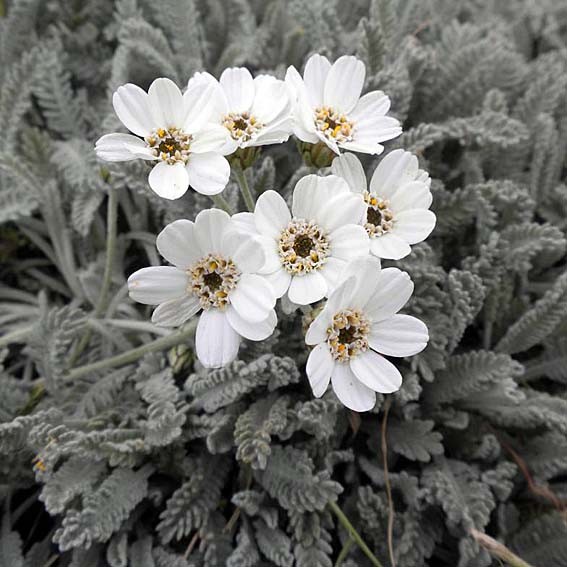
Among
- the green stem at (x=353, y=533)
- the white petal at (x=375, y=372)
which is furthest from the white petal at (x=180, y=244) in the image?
the green stem at (x=353, y=533)


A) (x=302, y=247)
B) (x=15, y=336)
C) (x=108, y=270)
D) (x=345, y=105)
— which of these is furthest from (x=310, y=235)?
(x=15, y=336)

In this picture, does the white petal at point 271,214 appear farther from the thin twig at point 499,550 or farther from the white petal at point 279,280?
the thin twig at point 499,550

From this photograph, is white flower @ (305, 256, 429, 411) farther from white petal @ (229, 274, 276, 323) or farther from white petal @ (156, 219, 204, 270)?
white petal @ (156, 219, 204, 270)

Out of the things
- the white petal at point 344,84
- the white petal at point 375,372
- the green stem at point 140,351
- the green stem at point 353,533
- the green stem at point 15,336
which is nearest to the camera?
the white petal at point 375,372

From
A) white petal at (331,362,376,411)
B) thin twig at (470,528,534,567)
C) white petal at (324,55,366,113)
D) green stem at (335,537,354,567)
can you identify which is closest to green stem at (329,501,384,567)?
green stem at (335,537,354,567)

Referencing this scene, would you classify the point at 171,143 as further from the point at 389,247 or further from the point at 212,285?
the point at 389,247

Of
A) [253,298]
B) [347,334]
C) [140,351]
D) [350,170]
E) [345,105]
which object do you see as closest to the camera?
[253,298]
